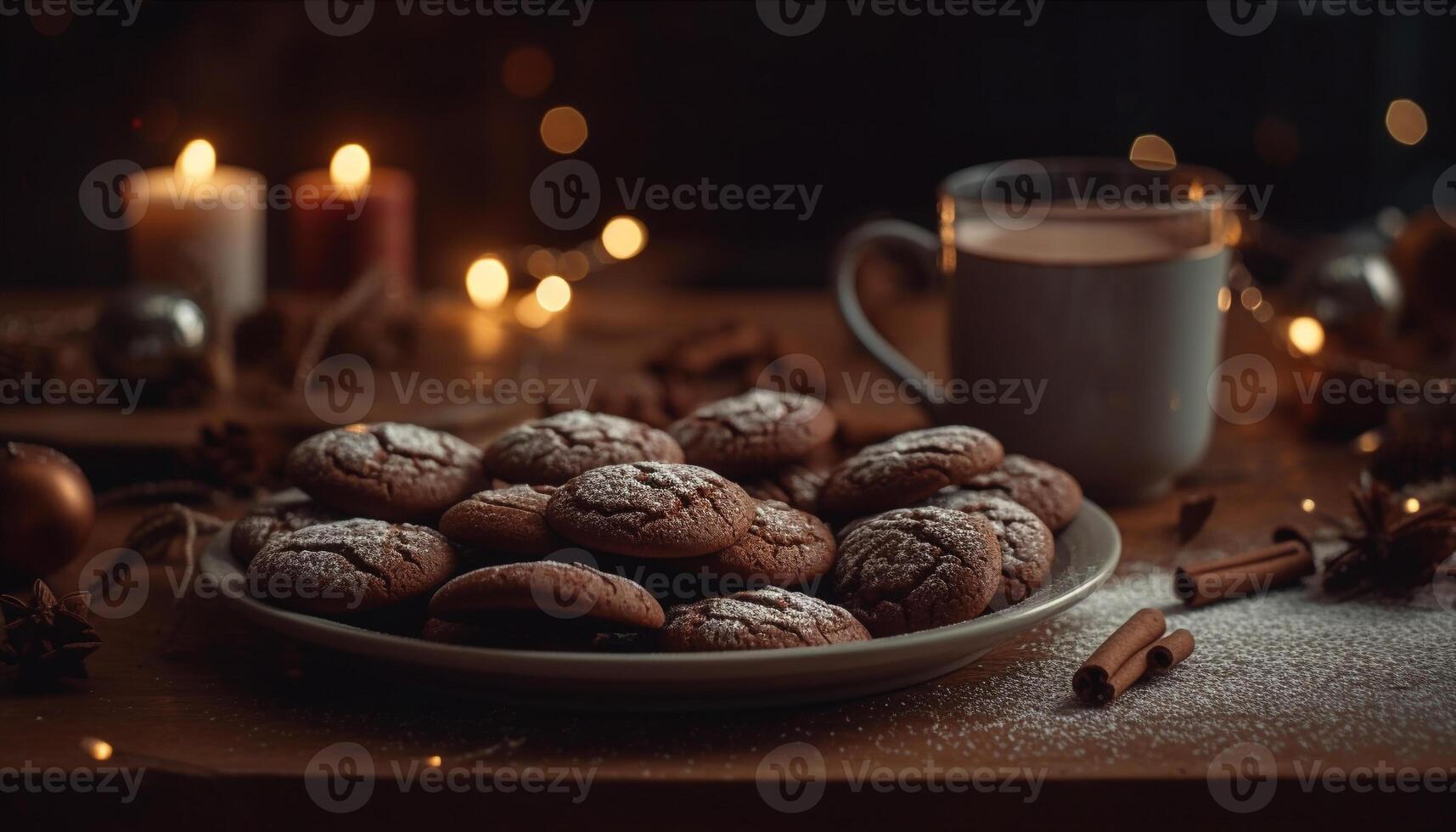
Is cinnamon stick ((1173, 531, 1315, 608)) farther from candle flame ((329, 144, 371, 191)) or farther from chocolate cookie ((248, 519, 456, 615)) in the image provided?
candle flame ((329, 144, 371, 191))

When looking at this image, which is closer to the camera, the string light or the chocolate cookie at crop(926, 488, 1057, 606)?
the string light

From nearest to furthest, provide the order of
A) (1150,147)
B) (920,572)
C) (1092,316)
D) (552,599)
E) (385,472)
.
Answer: (552,599), (920,572), (385,472), (1092,316), (1150,147)

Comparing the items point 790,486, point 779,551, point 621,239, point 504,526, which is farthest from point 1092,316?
point 621,239

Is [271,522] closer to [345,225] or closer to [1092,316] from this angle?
[1092,316]

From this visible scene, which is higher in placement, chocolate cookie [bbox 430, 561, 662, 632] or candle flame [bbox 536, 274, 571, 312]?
candle flame [bbox 536, 274, 571, 312]

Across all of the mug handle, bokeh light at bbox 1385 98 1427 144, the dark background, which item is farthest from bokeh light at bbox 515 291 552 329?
bokeh light at bbox 1385 98 1427 144

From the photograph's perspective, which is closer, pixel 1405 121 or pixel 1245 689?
pixel 1245 689

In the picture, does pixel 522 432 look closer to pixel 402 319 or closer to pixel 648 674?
pixel 648 674
